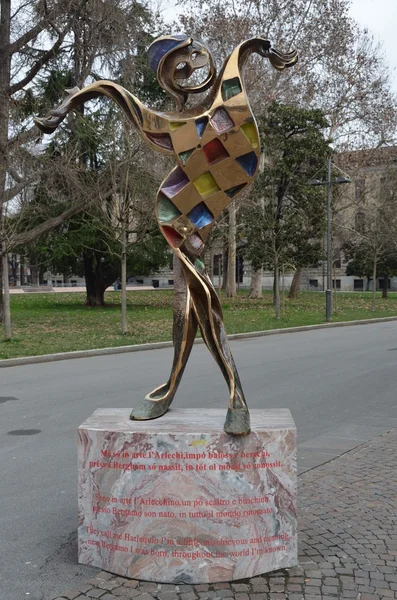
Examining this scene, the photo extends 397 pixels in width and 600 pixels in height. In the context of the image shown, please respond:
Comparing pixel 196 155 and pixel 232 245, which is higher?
pixel 232 245

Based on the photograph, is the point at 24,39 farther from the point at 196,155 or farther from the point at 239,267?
the point at 239,267

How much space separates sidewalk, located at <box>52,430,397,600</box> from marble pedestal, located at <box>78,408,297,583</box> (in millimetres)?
124

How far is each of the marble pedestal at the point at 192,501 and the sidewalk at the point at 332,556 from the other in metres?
0.12

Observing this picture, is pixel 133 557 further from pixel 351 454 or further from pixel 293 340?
pixel 293 340

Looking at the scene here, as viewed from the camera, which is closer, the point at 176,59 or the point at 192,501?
the point at 192,501

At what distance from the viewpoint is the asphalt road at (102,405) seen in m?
4.47

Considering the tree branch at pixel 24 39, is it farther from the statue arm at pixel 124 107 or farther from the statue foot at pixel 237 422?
the statue foot at pixel 237 422

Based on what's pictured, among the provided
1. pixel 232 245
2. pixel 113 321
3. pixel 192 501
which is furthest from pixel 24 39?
pixel 192 501

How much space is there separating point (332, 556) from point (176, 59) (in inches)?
142

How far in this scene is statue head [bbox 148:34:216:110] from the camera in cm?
462

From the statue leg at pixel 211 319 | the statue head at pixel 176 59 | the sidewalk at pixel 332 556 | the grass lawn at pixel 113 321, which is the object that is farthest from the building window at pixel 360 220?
the statue leg at pixel 211 319

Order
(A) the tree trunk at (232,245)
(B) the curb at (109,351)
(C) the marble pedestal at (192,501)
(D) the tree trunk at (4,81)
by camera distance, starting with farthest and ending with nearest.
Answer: (A) the tree trunk at (232,245) → (D) the tree trunk at (4,81) → (B) the curb at (109,351) → (C) the marble pedestal at (192,501)

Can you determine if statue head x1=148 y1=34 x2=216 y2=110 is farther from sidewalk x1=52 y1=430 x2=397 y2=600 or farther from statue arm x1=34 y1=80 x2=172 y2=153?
sidewalk x1=52 y1=430 x2=397 y2=600

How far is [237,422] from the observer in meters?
4.04
